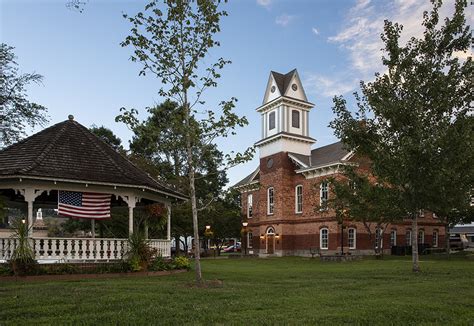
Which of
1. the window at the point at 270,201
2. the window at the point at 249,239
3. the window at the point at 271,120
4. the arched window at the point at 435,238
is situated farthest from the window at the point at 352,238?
the window at the point at 249,239

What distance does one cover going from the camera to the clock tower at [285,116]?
42.9 metres

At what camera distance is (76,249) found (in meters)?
16.2

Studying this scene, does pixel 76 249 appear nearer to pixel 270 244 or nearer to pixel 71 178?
pixel 71 178

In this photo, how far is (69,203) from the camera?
16.2 m

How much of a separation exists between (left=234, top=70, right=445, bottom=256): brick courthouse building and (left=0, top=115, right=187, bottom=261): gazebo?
2248cm

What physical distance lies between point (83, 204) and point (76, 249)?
62.6 inches

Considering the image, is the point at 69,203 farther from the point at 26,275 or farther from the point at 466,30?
the point at 466,30

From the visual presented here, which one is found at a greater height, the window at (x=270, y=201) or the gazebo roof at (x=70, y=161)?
the gazebo roof at (x=70, y=161)

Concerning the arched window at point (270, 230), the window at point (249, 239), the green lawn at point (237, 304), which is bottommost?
the window at point (249, 239)

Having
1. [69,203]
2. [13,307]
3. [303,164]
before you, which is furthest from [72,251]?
[303,164]

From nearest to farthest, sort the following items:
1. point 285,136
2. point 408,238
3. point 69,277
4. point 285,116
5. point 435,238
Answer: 1. point 69,277
2. point 285,136
3. point 285,116
4. point 408,238
5. point 435,238

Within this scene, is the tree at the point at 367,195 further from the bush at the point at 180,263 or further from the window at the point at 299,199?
the window at the point at 299,199

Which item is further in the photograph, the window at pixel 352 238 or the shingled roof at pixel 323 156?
the shingled roof at pixel 323 156

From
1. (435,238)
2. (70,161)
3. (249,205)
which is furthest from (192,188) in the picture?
(435,238)
